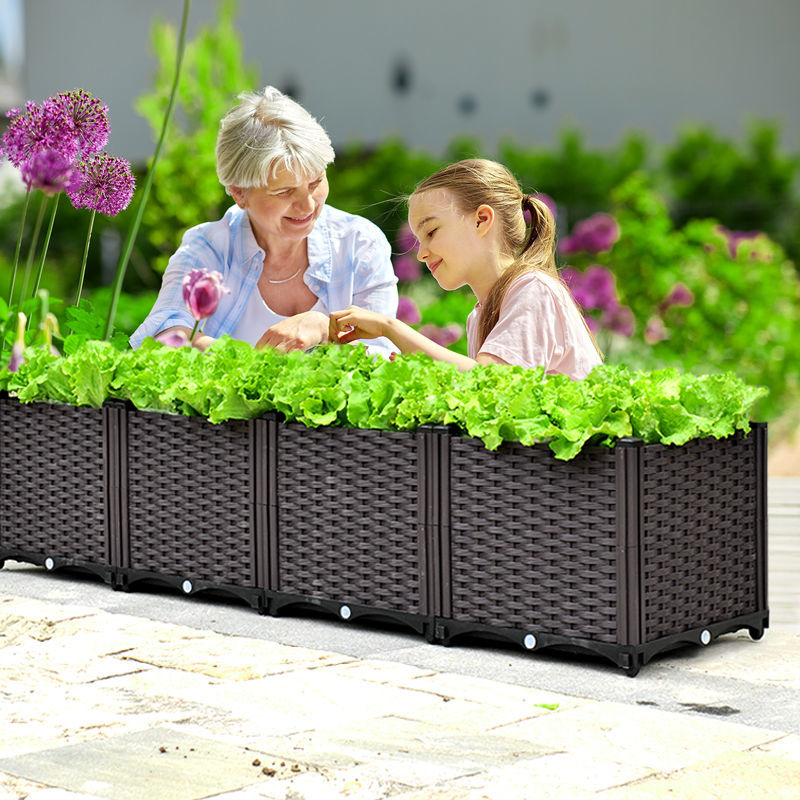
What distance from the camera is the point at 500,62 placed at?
18250 millimetres

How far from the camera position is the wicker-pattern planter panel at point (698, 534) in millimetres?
3176

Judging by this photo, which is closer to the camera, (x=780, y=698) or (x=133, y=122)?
(x=780, y=698)

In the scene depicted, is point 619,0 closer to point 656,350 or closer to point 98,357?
point 656,350

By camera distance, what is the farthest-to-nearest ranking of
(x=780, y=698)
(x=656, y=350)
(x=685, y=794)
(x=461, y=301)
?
(x=656, y=350), (x=461, y=301), (x=780, y=698), (x=685, y=794)

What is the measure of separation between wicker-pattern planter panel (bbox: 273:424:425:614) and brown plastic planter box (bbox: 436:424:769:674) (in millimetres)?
132

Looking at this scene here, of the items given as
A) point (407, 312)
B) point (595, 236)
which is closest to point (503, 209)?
point (407, 312)

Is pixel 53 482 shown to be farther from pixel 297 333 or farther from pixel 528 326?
pixel 528 326

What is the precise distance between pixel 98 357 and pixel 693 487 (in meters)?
1.97

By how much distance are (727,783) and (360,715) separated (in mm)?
807

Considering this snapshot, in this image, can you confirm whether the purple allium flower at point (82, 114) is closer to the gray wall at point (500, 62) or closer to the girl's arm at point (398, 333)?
the girl's arm at point (398, 333)

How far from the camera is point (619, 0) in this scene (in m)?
17.7

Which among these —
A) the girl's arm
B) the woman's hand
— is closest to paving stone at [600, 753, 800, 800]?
the girl's arm

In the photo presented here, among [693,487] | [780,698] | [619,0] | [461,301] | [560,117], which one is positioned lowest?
[780,698]

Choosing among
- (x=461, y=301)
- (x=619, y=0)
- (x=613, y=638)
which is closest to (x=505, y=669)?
(x=613, y=638)
